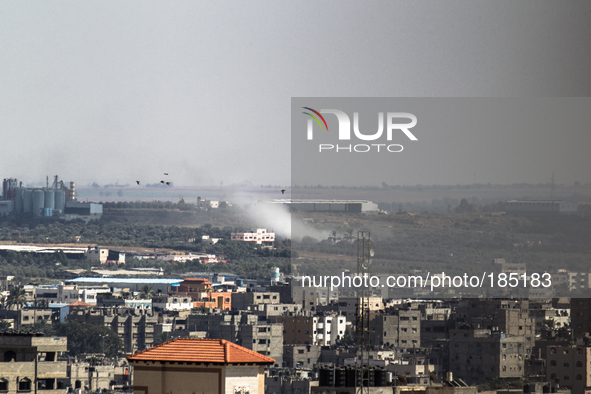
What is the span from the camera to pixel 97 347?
140 feet

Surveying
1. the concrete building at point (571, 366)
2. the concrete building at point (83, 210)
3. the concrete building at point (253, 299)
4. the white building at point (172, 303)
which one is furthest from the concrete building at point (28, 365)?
the concrete building at point (83, 210)

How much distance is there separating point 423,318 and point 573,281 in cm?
500

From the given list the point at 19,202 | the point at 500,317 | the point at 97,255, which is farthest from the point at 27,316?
the point at 19,202

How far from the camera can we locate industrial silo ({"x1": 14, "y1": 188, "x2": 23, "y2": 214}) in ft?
386

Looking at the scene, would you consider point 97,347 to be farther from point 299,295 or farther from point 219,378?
point 219,378

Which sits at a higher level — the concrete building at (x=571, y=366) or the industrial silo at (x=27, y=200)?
the industrial silo at (x=27, y=200)

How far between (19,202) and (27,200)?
106 centimetres

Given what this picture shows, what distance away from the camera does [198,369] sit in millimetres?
9156

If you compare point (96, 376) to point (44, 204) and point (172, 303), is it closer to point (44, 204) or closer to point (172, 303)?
point (172, 303)

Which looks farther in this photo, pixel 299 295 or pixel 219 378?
pixel 299 295

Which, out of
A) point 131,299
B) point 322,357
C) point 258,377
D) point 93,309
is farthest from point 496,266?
point 258,377

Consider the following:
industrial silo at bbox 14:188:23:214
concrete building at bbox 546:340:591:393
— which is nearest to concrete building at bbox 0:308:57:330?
concrete building at bbox 546:340:591:393

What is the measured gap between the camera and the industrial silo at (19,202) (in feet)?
386

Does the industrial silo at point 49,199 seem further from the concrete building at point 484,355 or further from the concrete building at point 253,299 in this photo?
the concrete building at point 484,355
